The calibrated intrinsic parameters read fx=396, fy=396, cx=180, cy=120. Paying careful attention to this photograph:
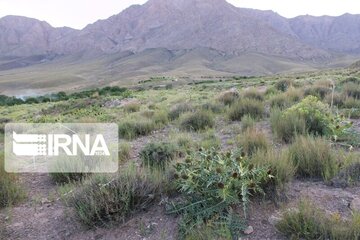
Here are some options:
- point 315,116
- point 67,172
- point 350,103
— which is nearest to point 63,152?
point 67,172

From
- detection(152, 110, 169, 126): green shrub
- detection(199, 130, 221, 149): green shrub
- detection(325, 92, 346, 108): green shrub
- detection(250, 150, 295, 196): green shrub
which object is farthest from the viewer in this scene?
detection(325, 92, 346, 108): green shrub

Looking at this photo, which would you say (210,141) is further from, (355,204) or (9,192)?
(9,192)

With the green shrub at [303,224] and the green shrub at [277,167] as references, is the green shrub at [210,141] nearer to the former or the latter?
the green shrub at [277,167]

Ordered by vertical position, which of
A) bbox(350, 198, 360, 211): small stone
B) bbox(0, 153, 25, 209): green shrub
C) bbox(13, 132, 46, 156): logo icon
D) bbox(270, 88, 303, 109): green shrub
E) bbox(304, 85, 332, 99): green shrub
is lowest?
bbox(13, 132, 46, 156): logo icon

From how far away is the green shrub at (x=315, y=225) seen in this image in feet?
12.0

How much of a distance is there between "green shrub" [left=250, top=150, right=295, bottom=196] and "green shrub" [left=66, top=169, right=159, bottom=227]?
1.37 metres

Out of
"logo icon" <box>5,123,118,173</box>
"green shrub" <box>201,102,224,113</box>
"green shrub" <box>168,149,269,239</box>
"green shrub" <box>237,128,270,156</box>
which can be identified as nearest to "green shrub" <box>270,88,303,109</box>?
"green shrub" <box>201,102,224,113</box>

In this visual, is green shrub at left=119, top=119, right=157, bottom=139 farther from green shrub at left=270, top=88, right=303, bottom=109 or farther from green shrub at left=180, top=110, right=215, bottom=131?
green shrub at left=270, top=88, right=303, bottom=109

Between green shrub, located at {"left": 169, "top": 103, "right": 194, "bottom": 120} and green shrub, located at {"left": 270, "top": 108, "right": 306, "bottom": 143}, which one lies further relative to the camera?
green shrub, located at {"left": 169, "top": 103, "right": 194, "bottom": 120}

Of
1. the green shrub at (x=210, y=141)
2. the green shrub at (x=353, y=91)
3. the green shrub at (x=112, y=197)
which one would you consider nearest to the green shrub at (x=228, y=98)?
the green shrub at (x=353, y=91)

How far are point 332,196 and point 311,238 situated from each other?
939 mm

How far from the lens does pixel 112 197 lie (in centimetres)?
452

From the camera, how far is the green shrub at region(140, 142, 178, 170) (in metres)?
6.26

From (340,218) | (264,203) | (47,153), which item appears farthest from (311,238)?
(47,153)
